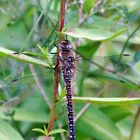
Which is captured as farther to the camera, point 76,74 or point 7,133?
point 76,74

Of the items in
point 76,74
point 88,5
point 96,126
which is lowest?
point 96,126

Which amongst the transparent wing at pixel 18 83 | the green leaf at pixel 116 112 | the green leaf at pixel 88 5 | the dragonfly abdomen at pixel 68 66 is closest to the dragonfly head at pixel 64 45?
the dragonfly abdomen at pixel 68 66

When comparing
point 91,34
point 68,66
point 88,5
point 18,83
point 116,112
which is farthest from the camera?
point 116,112

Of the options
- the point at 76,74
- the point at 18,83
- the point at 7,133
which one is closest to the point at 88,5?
the point at 76,74

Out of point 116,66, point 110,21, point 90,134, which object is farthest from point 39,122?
point 110,21

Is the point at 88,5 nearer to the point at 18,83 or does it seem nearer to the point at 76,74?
the point at 76,74

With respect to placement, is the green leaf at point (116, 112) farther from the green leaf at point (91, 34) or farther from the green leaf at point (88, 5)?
the green leaf at point (91, 34)

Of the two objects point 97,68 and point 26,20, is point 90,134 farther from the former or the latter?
point 26,20

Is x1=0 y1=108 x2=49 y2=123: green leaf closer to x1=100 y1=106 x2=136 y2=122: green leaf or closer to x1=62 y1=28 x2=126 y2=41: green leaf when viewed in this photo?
x1=100 y1=106 x2=136 y2=122: green leaf
